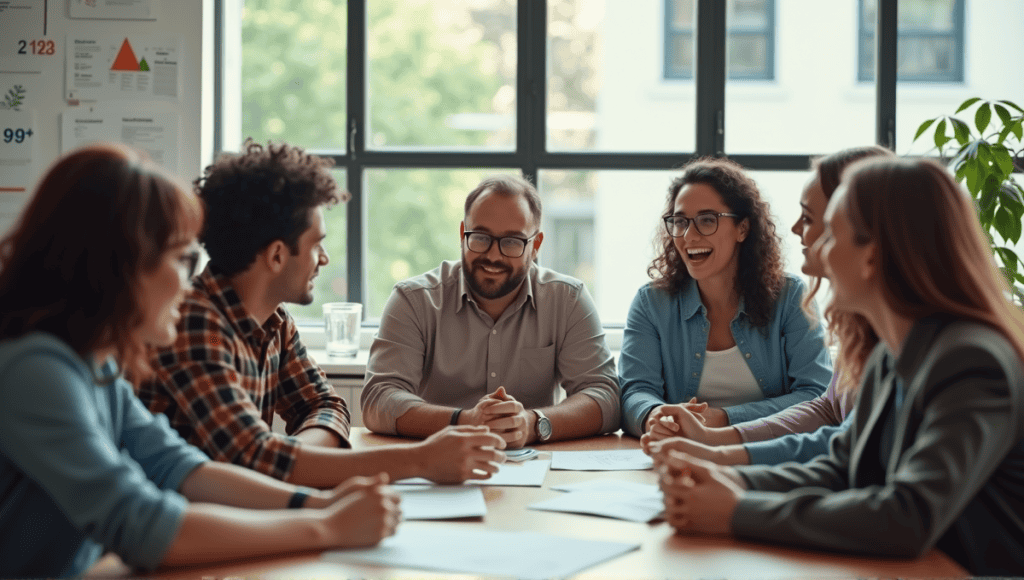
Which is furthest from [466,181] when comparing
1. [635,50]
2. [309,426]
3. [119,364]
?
[119,364]

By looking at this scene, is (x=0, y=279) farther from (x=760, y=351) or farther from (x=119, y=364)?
(x=760, y=351)

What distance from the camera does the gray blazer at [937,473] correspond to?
3.67ft

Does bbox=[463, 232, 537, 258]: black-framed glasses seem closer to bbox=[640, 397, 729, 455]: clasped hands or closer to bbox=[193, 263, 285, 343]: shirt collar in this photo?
bbox=[640, 397, 729, 455]: clasped hands

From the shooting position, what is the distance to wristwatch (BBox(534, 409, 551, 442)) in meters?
2.04

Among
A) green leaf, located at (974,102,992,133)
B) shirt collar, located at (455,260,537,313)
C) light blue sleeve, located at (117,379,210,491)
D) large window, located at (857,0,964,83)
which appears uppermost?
large window, located at (857,0,964,83)

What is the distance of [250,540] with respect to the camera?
1.15m

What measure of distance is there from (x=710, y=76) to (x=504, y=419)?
7.47 feet

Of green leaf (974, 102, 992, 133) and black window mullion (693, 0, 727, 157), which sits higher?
black window mullion (693, 0, 727, 157)

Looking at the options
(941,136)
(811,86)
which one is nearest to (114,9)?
(941,136)

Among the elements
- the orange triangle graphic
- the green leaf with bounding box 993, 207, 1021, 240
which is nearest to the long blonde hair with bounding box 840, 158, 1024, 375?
the green leaf with bounding box 993, 207, 1021, 240

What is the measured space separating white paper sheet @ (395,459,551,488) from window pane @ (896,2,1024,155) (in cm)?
278

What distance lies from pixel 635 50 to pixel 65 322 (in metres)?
4.34

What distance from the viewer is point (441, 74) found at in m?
4.26

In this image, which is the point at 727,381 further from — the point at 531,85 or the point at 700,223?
the point at 531,85
